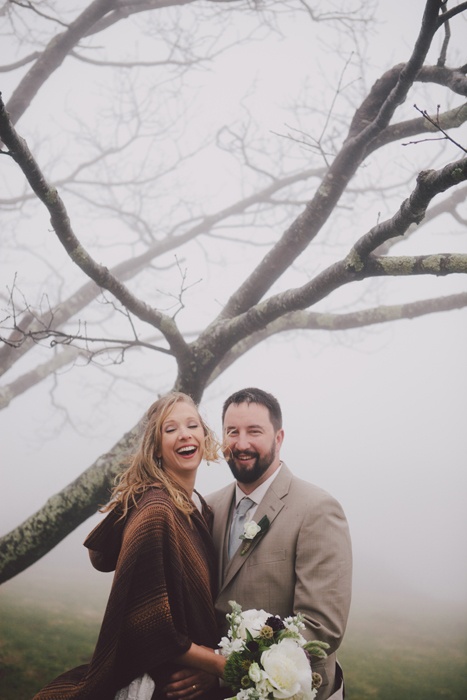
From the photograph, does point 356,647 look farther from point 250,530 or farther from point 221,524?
point 250,530

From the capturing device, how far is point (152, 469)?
1860 millimetres

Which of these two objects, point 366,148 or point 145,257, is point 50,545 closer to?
point 366,148

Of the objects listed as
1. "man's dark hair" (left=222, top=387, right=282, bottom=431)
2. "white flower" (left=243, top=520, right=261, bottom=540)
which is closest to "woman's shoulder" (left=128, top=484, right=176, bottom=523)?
"white flower" (left=243, top=520, right=261, bottom=540)

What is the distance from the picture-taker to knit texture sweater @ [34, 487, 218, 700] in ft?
4.86

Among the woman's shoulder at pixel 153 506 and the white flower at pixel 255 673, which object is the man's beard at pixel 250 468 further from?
the white flower at pixel 255 673

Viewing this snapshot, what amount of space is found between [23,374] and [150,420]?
13.1 ft

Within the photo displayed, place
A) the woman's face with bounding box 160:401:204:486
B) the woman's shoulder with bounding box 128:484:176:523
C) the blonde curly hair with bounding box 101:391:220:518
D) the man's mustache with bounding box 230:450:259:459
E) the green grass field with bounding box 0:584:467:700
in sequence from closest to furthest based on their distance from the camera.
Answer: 1. the woman's shoulder with bounding box 128:484:176:523
2. the blonde curly hair with bounding box 101:391:220:518
3. the woman's face with bounding box 160:401:204:486
4. the man's mustache with bounding box 230:450:259:459
5. the green grass field with bounding box 0:584:467:700

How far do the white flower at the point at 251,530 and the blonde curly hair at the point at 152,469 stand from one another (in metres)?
0.21

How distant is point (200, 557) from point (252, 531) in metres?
0.20

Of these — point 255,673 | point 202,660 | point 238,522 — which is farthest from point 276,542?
point 255,673

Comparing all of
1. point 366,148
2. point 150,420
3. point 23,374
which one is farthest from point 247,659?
point 23,374

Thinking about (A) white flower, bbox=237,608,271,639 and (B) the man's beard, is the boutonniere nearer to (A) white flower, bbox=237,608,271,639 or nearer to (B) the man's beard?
(B) the man's beard

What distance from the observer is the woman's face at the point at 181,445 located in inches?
74.9

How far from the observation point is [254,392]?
6.88 feet
